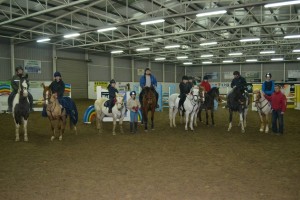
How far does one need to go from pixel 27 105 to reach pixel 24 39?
16.8m

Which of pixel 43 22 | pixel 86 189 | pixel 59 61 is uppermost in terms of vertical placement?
pixel 43 22

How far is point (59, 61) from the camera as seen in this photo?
2798cm

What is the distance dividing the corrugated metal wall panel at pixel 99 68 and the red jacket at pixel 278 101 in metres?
25.8

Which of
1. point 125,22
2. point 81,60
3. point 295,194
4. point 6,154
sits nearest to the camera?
point 295,194

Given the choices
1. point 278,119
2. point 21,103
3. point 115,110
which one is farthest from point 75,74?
point 278,119

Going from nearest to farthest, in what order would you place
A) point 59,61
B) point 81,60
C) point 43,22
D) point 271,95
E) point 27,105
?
point 27,105 < point 271,95 < point 43,22 < point 59,61 < point 81,60

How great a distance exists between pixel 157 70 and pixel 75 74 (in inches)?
706

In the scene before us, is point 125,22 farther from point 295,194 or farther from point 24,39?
point 295,194

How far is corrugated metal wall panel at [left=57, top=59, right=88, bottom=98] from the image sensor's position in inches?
1118

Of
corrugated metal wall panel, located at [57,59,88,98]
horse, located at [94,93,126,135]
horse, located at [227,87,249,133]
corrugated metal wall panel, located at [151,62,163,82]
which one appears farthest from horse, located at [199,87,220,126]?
corrugated metal wall panel, located at [151,62,163,82]

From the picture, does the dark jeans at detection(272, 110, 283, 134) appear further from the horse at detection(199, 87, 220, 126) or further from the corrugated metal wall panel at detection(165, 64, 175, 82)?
the corrugated metal wall panel at detection(165, 64, 175, 82)

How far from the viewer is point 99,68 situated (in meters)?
33.4

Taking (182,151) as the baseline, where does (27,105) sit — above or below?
above

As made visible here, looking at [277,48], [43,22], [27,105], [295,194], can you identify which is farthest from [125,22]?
[277,48]
